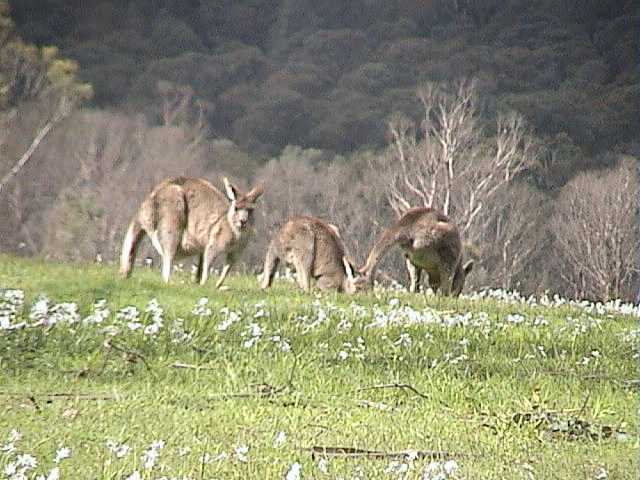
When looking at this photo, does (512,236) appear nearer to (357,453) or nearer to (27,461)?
(357,453)

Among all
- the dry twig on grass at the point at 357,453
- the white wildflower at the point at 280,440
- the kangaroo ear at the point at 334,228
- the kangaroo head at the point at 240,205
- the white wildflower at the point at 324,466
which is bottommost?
the white wildflower at the point at 324,466

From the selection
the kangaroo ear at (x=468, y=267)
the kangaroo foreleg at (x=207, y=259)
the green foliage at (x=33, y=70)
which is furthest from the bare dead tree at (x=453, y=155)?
the green foliage at (x=33, y=70)

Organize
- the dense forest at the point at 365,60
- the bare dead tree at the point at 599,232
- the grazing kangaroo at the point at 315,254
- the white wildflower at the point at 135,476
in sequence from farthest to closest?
1. the grazing kangaroo at the point at 315,254
2. the bare dead tree at the point at 599,232
3. the dense forest at the point at 365,60
4. the white wildflower at the point at 135,476

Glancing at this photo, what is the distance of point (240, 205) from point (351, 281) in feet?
1.11

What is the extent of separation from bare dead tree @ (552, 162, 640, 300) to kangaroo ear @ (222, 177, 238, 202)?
0.72 meters

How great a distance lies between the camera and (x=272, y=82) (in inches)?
93.4

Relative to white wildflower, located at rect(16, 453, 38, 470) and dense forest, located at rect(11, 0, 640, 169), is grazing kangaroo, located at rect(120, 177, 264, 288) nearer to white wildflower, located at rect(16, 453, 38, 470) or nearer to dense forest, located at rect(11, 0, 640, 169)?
dense forest, located at rect(11, 0, 640, 169)

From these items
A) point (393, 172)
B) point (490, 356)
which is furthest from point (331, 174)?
point (490, 356)

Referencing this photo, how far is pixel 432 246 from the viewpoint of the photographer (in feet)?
9.51

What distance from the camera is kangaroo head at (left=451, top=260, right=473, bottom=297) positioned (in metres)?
2.80

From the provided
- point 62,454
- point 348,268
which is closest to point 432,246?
point 348,268

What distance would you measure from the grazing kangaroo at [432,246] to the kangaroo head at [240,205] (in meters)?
0.32

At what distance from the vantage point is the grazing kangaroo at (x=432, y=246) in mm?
2754

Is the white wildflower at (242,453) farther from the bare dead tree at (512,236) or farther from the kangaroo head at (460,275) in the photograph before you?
the kangaroo head at (460,275)
